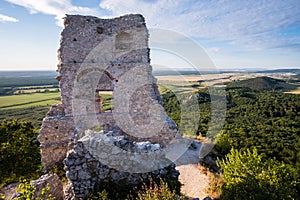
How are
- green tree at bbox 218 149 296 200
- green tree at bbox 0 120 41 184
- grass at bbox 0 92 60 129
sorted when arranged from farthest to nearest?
1. grass at bbox 0 92 60 129
2. green tree at bbox 0 120 41 184
3. green tree at bbox 218 149 296 200

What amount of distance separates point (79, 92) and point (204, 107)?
24187 mm

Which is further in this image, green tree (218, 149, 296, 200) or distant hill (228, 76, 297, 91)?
distant hill (228, 76, 297, 91)

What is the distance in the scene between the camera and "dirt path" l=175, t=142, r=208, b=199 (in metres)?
6.45

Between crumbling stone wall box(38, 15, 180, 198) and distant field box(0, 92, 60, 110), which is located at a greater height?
crumbling stone wall box(38, 15, 180, 198)

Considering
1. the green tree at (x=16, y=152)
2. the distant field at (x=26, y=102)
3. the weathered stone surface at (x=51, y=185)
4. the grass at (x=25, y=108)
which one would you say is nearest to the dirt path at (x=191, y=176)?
the weathered stone surface at (x=51, y=185)

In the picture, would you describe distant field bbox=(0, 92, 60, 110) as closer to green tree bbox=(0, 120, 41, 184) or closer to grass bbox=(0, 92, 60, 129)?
grass bbox=(0, 92, 60, 129)

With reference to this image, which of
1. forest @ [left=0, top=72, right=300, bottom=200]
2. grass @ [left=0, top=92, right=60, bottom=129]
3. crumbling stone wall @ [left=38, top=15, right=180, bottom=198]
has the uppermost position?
crumbling stone wall @ [left=38, top=15, right=180, bottom=198]

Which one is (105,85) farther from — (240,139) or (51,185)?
(240,139)

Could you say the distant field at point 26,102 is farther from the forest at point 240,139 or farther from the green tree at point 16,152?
the green tree at point 16,152

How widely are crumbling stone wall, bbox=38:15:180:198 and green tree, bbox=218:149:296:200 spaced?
257cm

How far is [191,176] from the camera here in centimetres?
762

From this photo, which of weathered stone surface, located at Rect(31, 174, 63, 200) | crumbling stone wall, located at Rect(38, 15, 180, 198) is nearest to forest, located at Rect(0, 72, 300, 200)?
crumbling stone wall, located at Rect(38, 15, 180, 198)

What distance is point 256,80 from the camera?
177 ft

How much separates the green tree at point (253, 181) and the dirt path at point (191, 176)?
1.14 m
